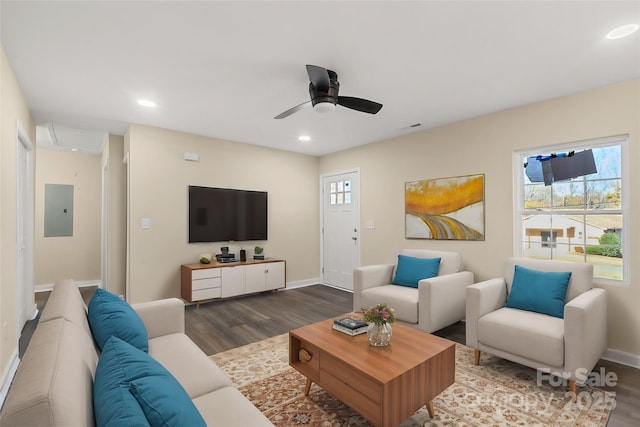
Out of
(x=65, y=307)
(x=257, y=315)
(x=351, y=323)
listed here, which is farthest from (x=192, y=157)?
(x=351, y=323)

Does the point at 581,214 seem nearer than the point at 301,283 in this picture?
Yes

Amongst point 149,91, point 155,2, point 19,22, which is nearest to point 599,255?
point 155,2

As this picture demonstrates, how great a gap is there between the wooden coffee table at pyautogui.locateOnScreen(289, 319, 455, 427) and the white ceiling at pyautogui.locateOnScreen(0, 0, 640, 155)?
82.5 inches

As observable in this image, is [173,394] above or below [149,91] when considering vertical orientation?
below

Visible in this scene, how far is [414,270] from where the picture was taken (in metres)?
3.72

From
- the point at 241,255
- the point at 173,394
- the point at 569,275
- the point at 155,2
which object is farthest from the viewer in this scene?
the point at 241,255

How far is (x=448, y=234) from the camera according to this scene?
4098 millimetres

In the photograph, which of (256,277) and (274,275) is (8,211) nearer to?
(256,277)

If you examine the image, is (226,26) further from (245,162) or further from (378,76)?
(245,162)

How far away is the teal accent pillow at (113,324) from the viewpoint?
1631mm

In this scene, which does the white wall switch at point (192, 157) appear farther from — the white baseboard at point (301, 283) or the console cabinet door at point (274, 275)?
the white baseboard at point (301, 283)

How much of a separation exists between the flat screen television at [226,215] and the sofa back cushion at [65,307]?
8.80 ft

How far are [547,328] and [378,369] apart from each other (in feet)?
4.98

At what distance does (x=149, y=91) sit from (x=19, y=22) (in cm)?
108
